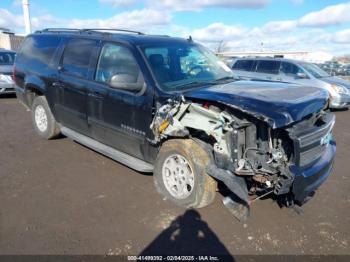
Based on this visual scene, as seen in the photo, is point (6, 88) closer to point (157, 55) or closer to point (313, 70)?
point (157, 55)

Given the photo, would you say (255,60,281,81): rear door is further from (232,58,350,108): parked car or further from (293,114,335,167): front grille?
(293,114,335,167): front grille

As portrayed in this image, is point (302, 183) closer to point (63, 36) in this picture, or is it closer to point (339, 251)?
point (339, 251)

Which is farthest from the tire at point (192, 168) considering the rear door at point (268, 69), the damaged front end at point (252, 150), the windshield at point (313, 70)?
the windshield at point (313, 70)

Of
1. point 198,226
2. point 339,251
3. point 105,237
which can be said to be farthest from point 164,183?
point 339,251

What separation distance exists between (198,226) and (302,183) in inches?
46.2

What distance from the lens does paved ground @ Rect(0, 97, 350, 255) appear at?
3.07 metres

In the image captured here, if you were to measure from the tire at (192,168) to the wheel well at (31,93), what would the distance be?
3.40 m

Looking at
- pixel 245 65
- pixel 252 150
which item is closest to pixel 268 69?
pixel 245 65

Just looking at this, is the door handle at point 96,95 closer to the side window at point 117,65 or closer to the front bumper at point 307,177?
the side window at point 117,65

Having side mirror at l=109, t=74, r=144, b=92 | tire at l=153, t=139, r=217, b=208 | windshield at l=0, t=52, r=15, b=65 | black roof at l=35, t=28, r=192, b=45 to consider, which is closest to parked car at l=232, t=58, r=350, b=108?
black roof at l=35, t=28, r=192, b=45

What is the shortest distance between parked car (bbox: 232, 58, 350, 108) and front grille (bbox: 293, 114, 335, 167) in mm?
6172

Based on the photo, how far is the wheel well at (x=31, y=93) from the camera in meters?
6.03

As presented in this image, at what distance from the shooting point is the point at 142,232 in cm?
328

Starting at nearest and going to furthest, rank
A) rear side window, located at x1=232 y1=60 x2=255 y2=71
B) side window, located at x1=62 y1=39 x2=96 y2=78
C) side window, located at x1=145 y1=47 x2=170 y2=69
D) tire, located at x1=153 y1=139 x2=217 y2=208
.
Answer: tire, located at x1=153 y1=139 x2=217 y2=208 → side window, located at x1=145 y1=47 x2=170 y2=69 → side window, located at x1=62 y1=39 x2=96 y2=78 → rear side window, located at x1=232 y1=60 x2=255 y2=71
